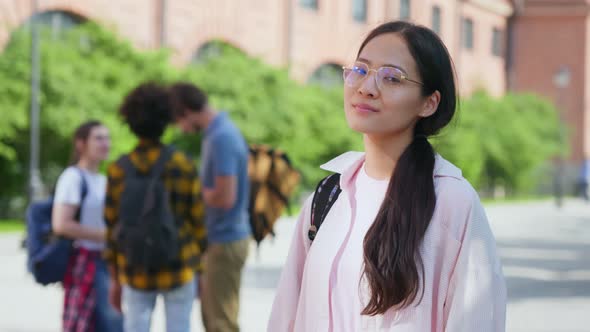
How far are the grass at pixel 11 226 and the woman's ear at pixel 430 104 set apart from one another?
722 inches

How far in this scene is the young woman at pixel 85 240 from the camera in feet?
20.1

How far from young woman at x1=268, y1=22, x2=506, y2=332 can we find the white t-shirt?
3289 mm

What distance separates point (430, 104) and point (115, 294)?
3.19 metres

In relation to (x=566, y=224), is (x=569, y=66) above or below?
above

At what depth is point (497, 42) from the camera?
5825 centimetres

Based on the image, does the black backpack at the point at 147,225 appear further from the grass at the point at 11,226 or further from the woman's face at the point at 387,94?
the grass at the point at 11,226

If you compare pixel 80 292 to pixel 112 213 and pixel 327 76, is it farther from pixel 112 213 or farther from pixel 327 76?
pixel 327 76

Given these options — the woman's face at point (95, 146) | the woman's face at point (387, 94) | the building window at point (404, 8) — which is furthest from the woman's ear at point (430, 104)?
the building window at point (404, 8)

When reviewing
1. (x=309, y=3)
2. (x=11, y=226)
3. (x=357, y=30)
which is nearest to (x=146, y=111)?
(x=11, y=226)

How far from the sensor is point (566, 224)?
93.0ft

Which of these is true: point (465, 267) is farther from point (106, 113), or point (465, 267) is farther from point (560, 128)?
point (560, 128)

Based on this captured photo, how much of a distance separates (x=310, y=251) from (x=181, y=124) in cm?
370

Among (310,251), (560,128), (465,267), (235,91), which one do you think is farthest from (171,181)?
(560,128)

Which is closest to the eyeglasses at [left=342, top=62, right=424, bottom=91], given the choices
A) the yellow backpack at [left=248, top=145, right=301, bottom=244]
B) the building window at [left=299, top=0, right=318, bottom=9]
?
the yellow backpack at [left=248, top=145, right=301, bottom=244]
